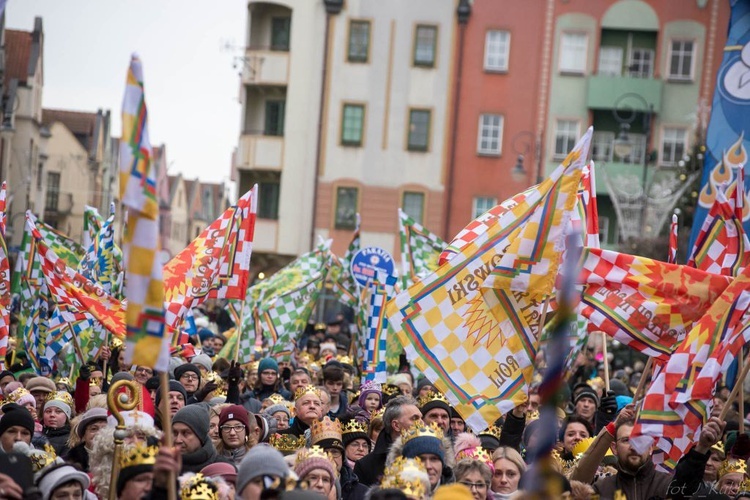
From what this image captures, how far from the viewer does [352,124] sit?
46188mm

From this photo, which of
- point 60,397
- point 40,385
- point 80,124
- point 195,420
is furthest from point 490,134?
point 80,124

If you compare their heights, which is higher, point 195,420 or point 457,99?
point 457,99

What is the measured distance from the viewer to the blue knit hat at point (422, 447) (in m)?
8.86

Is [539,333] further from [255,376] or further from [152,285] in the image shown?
[255,376]

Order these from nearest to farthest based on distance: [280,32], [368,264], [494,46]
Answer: [368,264] → [494,46] → [280,32]

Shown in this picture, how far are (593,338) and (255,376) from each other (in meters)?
16.1

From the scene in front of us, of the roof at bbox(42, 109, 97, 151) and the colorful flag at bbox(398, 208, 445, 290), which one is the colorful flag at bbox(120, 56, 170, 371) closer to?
the colorful flag at bbox(398, 208, 445, 290)

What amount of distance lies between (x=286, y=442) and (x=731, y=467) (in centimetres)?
338

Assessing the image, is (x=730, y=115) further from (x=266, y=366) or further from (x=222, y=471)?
(x=222, y=471)

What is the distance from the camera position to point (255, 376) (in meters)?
16.9

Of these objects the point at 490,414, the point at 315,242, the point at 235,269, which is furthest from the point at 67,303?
the point at 315,242

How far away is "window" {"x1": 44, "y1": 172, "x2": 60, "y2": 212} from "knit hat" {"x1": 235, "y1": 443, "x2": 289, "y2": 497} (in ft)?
254

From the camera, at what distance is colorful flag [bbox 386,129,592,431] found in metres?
10.3

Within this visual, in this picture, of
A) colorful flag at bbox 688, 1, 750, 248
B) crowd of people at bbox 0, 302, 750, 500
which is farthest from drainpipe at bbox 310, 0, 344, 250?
crowd of people at bbox 0, 302, 750, 500
